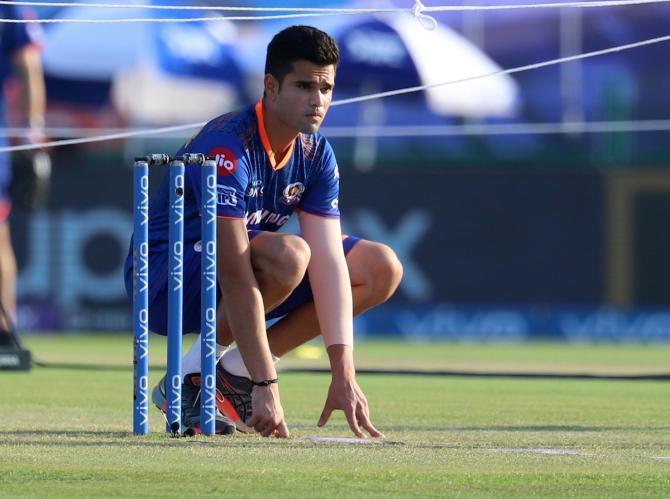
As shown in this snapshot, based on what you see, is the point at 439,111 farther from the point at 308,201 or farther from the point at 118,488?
the point at 118,488

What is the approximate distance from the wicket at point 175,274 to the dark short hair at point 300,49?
39 cm

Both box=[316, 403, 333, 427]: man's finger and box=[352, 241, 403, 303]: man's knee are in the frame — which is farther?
box=[352, 241, 403, 303]: man's knee

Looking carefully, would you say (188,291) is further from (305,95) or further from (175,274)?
(305,95)

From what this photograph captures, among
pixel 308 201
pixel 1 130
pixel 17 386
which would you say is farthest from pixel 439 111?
pixel 308 201

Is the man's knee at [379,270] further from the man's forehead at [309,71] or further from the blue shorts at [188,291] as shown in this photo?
the man's forehead at [309,71]

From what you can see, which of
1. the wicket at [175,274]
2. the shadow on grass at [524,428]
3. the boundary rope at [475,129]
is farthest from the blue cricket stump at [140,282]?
the boundary rope at [475,129]

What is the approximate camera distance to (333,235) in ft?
17.8

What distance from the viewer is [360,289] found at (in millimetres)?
5602

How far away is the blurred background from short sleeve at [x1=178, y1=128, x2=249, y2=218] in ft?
37.3

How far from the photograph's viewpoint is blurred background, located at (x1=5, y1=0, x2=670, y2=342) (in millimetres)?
17297

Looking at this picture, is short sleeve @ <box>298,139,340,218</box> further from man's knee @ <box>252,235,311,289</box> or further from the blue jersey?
man's knee @ <box>252,235,311,289</box>

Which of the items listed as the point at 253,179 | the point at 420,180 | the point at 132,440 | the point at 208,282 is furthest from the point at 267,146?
the point at 420,180

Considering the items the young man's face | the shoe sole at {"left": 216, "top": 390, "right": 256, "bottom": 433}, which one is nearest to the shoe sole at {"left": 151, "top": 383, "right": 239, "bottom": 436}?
the shoe sole at {"left": 216, "top": 390, "right": 256, "bottom": 433}

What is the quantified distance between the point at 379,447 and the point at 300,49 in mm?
1167
